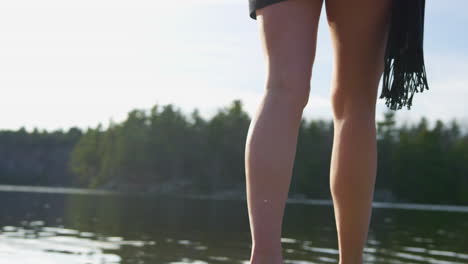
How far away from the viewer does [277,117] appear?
1.19 meters

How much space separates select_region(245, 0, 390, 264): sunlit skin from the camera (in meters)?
1.14

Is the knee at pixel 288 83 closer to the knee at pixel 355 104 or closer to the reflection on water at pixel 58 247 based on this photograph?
the knee at pixel 355 104

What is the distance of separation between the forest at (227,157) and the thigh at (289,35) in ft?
170

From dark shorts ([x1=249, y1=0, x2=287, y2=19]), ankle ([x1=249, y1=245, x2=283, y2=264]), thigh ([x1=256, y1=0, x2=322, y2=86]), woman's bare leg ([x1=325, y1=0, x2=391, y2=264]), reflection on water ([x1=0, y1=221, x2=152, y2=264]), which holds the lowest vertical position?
reflection on water ([x1=0, y1=221, x2=152, y2=264])

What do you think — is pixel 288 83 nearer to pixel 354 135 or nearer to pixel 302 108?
pixel 302 108

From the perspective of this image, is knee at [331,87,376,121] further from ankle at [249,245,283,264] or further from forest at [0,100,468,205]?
forest at [0,100,468,205]

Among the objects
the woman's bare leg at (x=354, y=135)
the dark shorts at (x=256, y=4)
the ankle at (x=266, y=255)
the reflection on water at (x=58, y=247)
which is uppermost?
the dark shorts at (x=256, y=4)

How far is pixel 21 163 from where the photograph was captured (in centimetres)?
8500

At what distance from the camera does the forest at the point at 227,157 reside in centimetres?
5481

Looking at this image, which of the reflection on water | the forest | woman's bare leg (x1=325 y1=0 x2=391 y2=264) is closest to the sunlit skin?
woman's bare leg (x1=325 y1=0 x2=391 y2=264)

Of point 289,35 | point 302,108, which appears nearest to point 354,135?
point 302,108

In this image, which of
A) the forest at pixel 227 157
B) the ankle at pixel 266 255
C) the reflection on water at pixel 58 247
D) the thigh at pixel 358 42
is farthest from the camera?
the forest at pixel 227 157

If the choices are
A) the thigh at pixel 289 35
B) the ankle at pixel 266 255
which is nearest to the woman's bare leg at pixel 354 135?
the thigh at pixel 289 35

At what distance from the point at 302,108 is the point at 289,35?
15 centimetres
